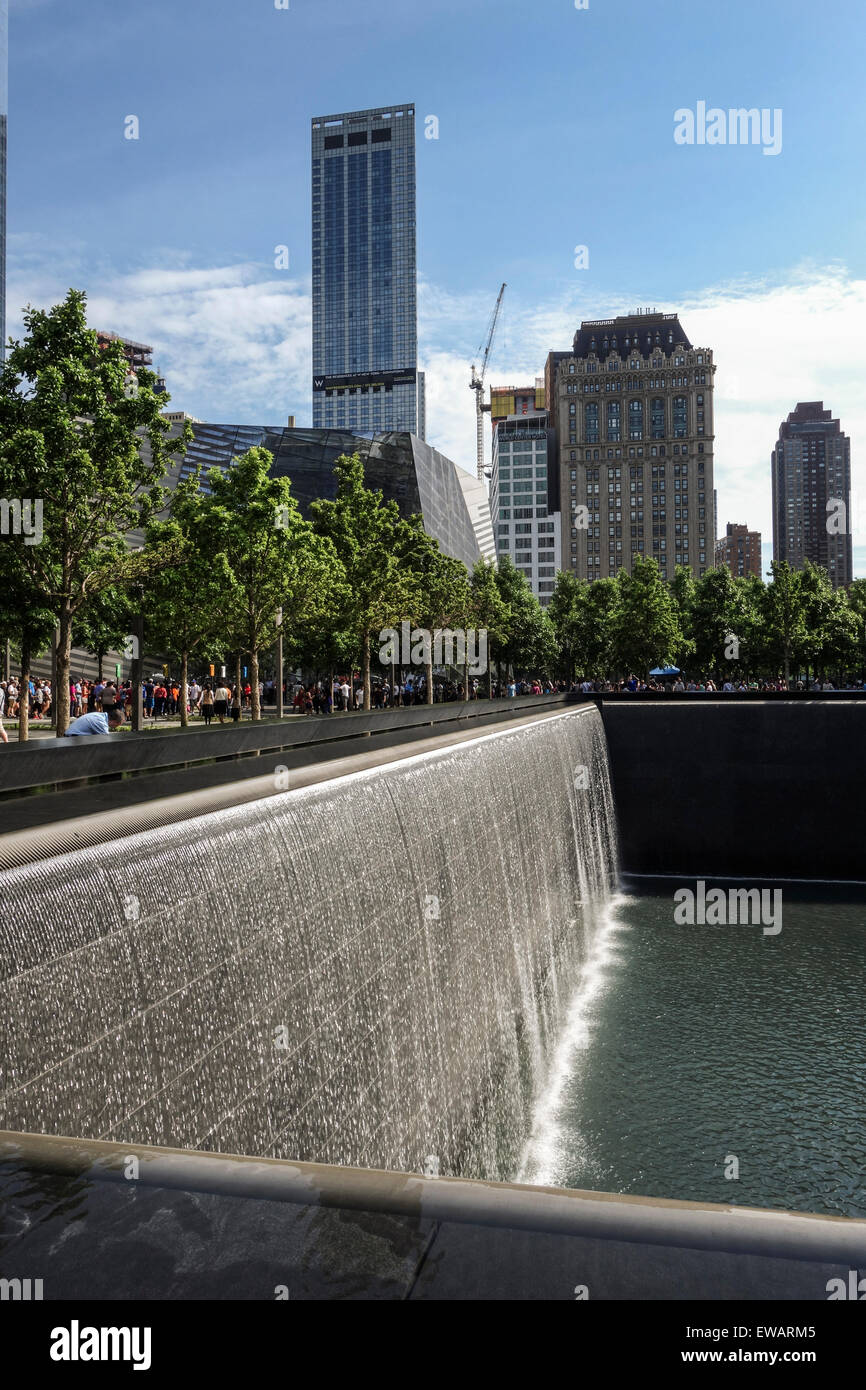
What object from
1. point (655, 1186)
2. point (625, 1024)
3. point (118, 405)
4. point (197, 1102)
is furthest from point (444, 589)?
point (197, 1102)

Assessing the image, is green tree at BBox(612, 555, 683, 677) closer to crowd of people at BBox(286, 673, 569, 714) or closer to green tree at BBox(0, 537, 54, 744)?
crowd of people at BBox(286, 673, 569, 714)

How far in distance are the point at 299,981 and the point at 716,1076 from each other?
599 cm

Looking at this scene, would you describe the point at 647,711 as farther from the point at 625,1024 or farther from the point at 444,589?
the point at 444,589

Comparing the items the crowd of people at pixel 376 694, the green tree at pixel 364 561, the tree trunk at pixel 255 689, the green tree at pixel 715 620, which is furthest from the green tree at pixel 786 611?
the tree trunk at pixel 255 689

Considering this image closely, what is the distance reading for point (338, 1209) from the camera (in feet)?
6.07

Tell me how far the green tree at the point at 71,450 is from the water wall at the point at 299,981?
10447mm

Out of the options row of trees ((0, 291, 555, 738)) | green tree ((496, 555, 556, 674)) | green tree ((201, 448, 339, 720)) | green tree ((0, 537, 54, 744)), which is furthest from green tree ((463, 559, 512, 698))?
green tree ((0, 537, 54, 744))

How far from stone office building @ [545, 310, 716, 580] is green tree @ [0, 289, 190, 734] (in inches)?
4812

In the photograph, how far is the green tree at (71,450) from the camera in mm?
16422

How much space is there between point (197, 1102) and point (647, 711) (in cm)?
1702

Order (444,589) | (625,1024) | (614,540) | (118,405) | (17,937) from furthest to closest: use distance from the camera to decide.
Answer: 1. (614,540)
2. (444,589)
3. (118,405)
4. (625,1024)
5. (17,937)

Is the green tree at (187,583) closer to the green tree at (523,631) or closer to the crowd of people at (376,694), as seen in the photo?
the crowd of people at (376,694)

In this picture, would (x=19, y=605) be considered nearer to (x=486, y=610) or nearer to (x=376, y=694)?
(x=376, y=694)
